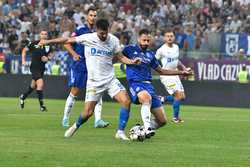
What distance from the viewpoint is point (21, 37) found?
37656mm

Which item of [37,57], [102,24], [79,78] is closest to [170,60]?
[37,57]

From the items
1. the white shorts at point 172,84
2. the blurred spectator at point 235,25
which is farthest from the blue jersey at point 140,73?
the blurred spectator at point 235,25

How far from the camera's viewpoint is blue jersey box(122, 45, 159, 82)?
1578 cm

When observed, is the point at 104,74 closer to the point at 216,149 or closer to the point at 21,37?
the point at 216,149

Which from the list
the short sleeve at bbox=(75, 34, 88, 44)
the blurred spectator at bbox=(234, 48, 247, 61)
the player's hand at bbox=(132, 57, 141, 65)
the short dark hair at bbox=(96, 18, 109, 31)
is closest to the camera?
the short dark hair at bbox=(96, 18, 109, 31)

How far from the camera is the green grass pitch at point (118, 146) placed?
11.7m

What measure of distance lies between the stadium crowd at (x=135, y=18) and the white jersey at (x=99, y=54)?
17841mm

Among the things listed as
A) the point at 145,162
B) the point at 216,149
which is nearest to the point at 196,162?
the point at 145,162

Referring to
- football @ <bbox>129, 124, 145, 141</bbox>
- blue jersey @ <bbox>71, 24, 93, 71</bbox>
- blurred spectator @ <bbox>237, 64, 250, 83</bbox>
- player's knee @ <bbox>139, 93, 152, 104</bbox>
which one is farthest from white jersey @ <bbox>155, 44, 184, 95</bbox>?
blurred spectator @ <bbox>237, 64, 250, 83</bbox>

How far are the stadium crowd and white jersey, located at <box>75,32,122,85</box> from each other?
702 inches

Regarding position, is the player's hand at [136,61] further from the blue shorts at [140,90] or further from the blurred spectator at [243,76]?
the blurred spectator at [243,76]

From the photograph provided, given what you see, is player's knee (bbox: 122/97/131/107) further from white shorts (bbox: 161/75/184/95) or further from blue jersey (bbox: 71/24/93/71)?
white shorts (bbox: 161/75/184/95)

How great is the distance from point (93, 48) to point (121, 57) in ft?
1.83

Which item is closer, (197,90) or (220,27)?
(197,90)
